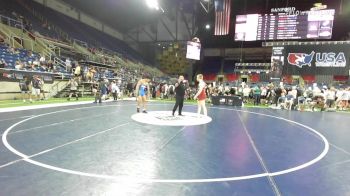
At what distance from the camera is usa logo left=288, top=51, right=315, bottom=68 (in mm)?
21828

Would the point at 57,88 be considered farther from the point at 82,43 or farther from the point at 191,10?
the point at 191,10

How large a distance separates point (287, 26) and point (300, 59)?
3.08 metres

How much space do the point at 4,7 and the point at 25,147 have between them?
74.0 feet

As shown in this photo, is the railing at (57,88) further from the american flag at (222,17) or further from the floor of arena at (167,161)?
the american flag at (222,17)

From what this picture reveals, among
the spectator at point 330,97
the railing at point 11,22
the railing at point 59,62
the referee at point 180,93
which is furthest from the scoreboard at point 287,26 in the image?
the railing at point 11,22

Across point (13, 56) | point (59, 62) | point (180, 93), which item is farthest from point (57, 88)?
point (180, 93)

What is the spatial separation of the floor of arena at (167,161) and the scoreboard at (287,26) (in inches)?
614

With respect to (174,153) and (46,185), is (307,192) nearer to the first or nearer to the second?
(174,153)

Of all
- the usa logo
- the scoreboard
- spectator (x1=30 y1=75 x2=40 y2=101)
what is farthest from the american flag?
spectator (x1=30 y1=75 x2=40 y2=101)

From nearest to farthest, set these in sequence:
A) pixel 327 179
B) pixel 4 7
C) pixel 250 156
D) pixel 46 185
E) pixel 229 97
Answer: pixel 46 185
pixel 327 179
pixel 250 156
pixel 229 97
pixel 4 7

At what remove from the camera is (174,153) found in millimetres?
4980

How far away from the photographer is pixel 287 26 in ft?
69.4

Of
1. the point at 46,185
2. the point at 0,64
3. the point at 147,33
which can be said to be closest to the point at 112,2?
the point at 147,33

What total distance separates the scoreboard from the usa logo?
5.55 ft
